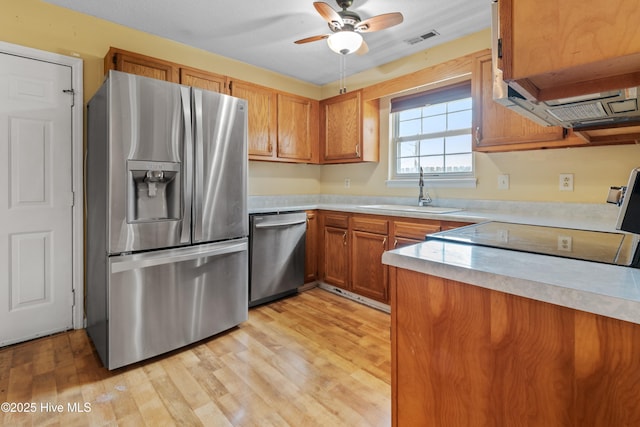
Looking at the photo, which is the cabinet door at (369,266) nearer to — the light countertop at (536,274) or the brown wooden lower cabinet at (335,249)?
the brown wooden lower cabinet at (335,249)

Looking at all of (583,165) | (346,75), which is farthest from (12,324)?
(583,165)

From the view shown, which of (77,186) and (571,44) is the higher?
(571,44)

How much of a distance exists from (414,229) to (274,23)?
2009 millimetres

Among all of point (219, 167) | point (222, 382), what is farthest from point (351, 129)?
point (222, 382)

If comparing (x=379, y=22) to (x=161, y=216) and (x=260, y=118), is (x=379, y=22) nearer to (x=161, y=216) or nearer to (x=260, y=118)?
(x=260, y=118)

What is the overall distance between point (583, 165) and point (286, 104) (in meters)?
2.69

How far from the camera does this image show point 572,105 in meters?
0.96

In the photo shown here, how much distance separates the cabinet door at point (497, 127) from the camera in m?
2.11

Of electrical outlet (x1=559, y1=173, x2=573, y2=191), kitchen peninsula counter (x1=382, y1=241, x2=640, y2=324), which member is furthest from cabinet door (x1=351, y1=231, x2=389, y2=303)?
kitchen peninsula counter (x1=382, y1=241, x2=640, y2=324)

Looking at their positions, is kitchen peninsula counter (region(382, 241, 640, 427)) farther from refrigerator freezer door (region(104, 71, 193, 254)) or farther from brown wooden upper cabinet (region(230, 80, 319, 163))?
brown wooden upper cabinet (region(230, 80, 319, 163))

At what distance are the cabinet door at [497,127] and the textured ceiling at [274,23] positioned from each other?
447mm

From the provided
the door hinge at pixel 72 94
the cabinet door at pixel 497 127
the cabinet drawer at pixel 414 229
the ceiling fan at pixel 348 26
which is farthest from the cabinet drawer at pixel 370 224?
the door hinge at pixel 72 94

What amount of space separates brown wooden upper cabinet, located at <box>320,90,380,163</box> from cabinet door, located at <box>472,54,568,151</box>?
1.18 meters

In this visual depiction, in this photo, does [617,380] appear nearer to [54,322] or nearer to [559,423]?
[559,423]
